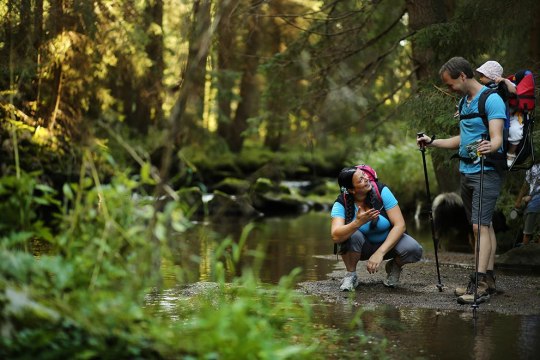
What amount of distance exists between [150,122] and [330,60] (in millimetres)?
15587

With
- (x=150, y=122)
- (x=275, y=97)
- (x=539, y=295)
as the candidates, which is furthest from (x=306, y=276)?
(x=150, y=122)

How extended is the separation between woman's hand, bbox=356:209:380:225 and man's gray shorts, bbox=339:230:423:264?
0.45 m

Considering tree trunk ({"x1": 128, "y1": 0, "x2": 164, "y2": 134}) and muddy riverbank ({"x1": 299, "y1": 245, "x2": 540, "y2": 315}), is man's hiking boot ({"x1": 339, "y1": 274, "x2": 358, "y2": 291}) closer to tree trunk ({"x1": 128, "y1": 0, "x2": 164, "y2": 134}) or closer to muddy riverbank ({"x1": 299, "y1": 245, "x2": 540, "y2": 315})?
muddy riverbank ({"x1": 299, "y1": 245, "x2": 540, "y2": 315})

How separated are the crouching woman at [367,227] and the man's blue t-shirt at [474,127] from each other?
31.6 inches

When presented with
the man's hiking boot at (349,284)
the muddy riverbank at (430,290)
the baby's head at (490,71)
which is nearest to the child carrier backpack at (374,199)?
the man's hiking boot at (349,284)

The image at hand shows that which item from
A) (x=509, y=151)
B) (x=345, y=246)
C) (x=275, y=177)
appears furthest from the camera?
(x=275, y=177)

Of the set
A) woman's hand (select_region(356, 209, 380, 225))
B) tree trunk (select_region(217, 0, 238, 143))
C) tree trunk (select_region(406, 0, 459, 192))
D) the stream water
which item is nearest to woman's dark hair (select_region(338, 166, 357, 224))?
woman's hand (select_region(356, 209, 380, 225))

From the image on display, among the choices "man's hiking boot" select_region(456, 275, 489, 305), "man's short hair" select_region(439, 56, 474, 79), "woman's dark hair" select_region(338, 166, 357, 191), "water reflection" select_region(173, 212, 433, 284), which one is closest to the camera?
"man's hiking boot" select_region(456, 275, 489, 305)

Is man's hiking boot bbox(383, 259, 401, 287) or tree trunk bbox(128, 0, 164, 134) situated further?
tree trunk bbox(128, 0, 164, 134)

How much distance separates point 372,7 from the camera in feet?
47.1

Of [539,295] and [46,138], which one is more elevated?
[46,138]

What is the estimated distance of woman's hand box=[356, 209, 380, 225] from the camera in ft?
25.1

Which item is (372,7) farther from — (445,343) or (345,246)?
(445,343)

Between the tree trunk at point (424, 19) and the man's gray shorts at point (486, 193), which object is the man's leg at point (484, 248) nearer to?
the man's gray shorts at point (486, 193)
